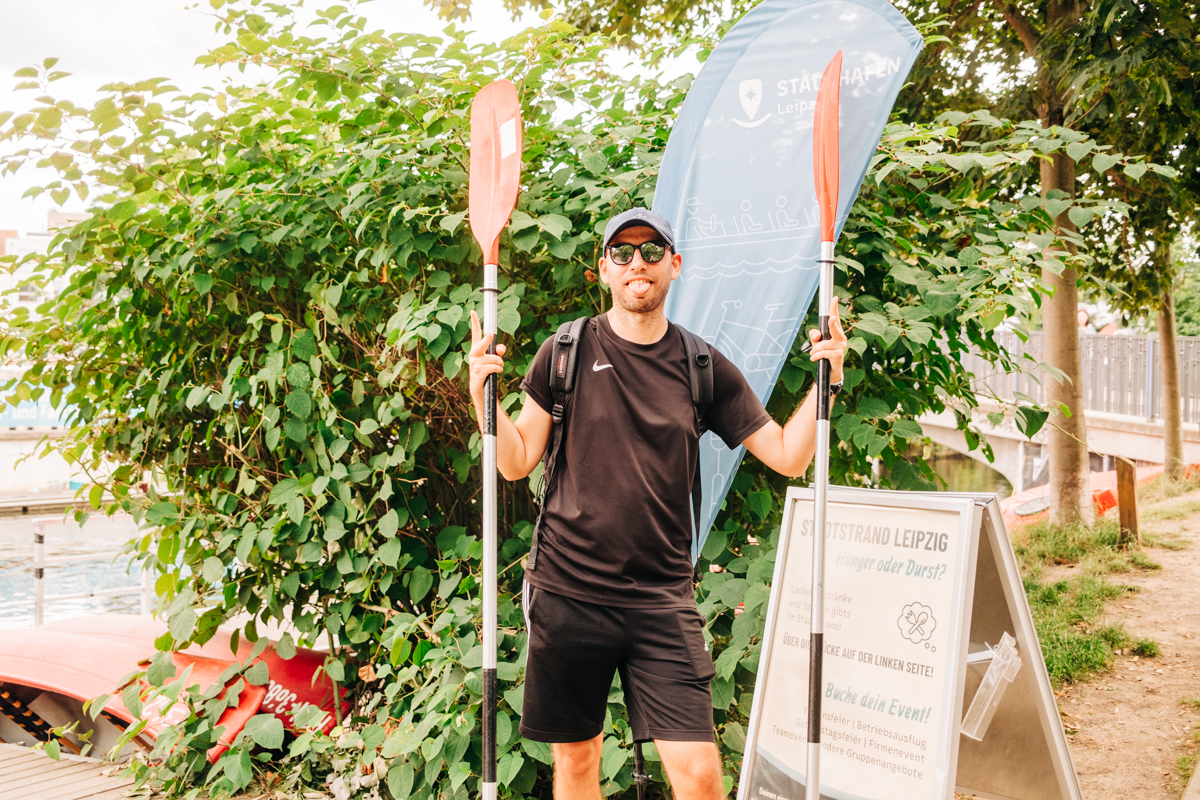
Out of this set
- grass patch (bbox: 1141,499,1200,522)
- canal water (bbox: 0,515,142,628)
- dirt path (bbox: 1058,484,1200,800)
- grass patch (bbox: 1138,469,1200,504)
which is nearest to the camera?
dirt path (bbox: 1058,484,1200,800)

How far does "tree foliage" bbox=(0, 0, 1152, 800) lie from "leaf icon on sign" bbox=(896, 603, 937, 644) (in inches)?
18.7

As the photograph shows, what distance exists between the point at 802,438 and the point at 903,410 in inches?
31.3

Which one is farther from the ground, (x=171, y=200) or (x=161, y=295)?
(x=171, y=200)

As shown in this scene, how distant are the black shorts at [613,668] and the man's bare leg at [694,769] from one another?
21mm

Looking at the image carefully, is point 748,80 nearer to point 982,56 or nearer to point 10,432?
point 982,56

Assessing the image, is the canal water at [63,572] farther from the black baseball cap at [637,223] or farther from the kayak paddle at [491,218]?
the black baseball cap at [637,223]

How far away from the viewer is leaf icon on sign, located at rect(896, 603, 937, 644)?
89.8 inches

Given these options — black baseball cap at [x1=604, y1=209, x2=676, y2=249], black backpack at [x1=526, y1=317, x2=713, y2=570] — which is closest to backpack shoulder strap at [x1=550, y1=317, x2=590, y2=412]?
black backpack at [x1=526, y1=317, x2=713, y2=570]

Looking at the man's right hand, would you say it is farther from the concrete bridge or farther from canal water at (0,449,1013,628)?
the concrete bridge

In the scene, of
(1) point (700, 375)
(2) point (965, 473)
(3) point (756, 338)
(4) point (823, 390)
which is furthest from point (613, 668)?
(2) point (965, 473)

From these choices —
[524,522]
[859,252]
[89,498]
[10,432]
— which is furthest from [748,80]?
[10,432]

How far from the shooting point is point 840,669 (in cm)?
245

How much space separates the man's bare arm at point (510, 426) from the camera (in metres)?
2.09

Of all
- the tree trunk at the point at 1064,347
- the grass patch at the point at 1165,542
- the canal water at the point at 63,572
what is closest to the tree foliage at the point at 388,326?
the canal water at the point at 63,572
